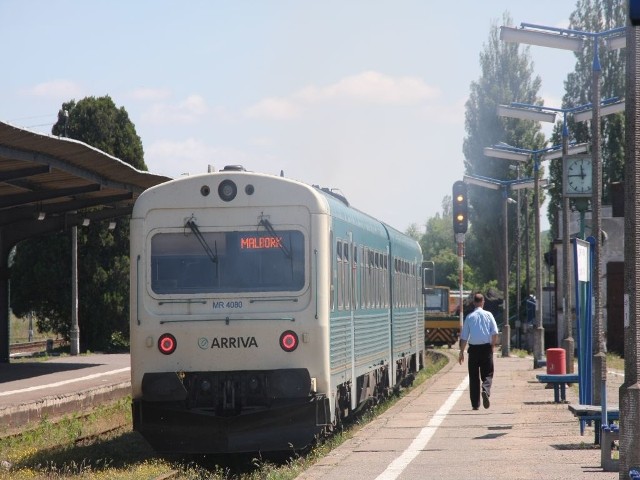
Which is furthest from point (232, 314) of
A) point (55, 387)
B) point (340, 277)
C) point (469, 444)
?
point (55, 387)

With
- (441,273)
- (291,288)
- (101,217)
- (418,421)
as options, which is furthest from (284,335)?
(441,273)

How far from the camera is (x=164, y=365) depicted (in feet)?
44.8

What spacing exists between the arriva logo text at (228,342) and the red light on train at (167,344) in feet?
0.91

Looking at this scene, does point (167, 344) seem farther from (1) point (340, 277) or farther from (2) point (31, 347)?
(2) point (31, 347)

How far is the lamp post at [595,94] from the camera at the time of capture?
17141 millimetres

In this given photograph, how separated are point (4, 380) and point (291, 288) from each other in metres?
14.3

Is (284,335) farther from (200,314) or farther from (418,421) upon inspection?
(418,421)

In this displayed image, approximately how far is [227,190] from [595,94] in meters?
7.02

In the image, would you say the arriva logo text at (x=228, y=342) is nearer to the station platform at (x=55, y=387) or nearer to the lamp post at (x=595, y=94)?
the lamp post at (x=595, y=94)

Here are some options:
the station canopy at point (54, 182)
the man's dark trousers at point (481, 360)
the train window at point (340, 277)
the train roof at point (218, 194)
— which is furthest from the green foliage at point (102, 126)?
the train roof at point (218, 194)

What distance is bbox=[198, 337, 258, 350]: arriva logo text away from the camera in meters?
13.6

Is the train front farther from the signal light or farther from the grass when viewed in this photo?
the signal light

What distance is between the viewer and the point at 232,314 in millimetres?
13711

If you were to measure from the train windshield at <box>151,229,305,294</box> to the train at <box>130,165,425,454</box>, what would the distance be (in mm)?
11
